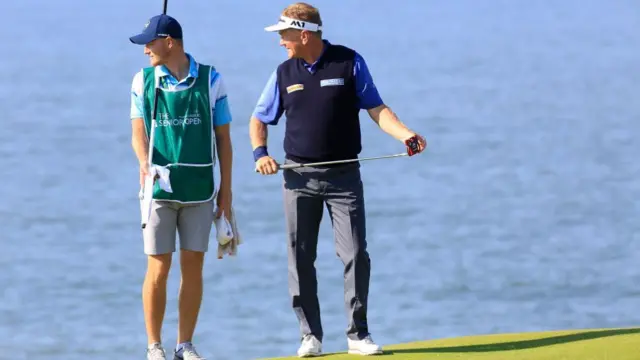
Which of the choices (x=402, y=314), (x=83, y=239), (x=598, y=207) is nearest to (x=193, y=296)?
(x=402, y=314)

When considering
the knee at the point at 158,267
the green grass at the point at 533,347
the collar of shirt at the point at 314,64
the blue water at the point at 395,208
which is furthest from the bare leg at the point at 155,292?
the blue water at the point at 395,208

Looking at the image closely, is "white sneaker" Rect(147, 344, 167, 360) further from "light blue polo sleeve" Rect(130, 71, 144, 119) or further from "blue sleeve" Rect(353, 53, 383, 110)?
"blue sleeve" Rect(353, 53, 383, 110)

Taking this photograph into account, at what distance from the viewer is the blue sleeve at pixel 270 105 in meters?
10.4

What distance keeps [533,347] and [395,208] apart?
18616 millimetres

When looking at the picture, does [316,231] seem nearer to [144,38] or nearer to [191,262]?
[191,262]

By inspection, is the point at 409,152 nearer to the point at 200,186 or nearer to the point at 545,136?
the point at 200,186

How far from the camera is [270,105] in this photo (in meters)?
10.4

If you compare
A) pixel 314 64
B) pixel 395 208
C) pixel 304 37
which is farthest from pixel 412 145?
pixel 395 208

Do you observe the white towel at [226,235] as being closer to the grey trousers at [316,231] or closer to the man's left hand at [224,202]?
the man's left hand at [224,202]

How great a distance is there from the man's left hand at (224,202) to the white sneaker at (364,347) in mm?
973

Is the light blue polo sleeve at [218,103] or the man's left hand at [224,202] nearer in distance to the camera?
the light blue polo sleeve at [218,103]

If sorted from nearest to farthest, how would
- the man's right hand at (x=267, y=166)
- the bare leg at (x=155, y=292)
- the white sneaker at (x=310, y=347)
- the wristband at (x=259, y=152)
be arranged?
1. the bare leg at (x=155, y=292)
2. the man's right hand at (x=267, y=166)
3. the wristband at (x=259, y=152)
4. the white sneaker at (x=310, y=347)

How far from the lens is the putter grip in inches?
394

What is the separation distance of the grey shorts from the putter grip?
1.07 metres
